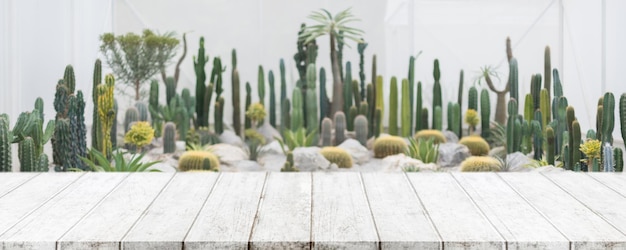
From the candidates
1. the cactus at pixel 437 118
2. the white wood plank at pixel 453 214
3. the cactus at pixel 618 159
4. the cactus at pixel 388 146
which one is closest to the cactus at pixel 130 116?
the cactus at pixel 388 146

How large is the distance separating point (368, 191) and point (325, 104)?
1932 millimetres

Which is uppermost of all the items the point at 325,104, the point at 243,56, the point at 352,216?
the point at 243,56

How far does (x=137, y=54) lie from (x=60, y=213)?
6.96 ft

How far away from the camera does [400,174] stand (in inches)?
133

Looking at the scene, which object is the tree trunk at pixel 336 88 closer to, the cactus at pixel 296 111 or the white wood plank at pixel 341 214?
the cactus at pixel 296 111

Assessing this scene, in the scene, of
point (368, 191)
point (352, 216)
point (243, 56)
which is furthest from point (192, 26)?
point (352, 216)

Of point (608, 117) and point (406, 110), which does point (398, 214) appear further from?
point (406, 110)

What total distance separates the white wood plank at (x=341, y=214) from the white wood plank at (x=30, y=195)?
961 millimetres

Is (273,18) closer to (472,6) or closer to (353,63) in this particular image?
(353,63)

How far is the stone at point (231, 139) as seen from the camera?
468 cm

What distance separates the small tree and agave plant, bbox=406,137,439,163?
5.03ft

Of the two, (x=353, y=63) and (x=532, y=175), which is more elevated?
(x=353, y=63)

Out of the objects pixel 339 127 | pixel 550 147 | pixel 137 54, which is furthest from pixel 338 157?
pixel 137 54

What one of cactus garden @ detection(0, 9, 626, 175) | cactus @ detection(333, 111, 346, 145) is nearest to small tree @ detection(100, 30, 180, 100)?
cactus garden @ detection(0, 9, 626, 175)
